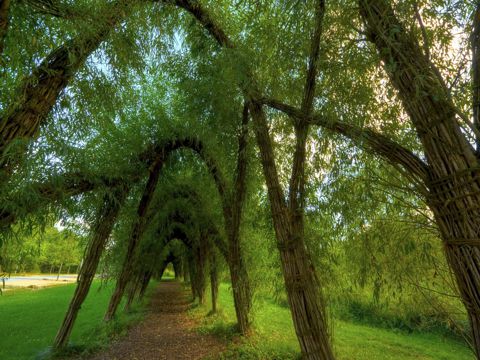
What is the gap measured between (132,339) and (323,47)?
24.1 feet

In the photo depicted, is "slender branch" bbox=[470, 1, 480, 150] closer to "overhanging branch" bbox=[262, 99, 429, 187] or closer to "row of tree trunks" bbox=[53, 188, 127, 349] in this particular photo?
"overhanging branch" bbox=[262, 99, 429, 187]

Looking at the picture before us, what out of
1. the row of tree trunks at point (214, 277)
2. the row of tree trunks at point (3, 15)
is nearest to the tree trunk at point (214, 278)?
the row of tree trunks at point (214, 277)

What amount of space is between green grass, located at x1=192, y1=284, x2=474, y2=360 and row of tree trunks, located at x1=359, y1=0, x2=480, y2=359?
12.2ft

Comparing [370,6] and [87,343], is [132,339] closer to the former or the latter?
[87,343]

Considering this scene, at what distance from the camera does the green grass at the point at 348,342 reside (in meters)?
5.93

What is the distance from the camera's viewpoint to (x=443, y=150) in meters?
1.49

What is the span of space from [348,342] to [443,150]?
8511mm

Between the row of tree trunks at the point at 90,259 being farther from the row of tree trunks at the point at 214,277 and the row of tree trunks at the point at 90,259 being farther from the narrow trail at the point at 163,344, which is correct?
the row of tree trunks at the point at 214,277

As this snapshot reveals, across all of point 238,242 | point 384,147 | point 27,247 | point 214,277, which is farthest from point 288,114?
point 214,277

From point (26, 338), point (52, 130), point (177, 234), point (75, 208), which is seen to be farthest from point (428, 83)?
point (177, 234)

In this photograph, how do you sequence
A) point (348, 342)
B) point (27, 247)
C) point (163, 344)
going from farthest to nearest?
point (348, 342) < point (163, 344) < point (27, 247)

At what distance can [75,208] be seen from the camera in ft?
12.6

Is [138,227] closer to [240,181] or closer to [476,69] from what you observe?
[240,181]

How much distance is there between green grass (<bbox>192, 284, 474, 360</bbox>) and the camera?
593 cm
